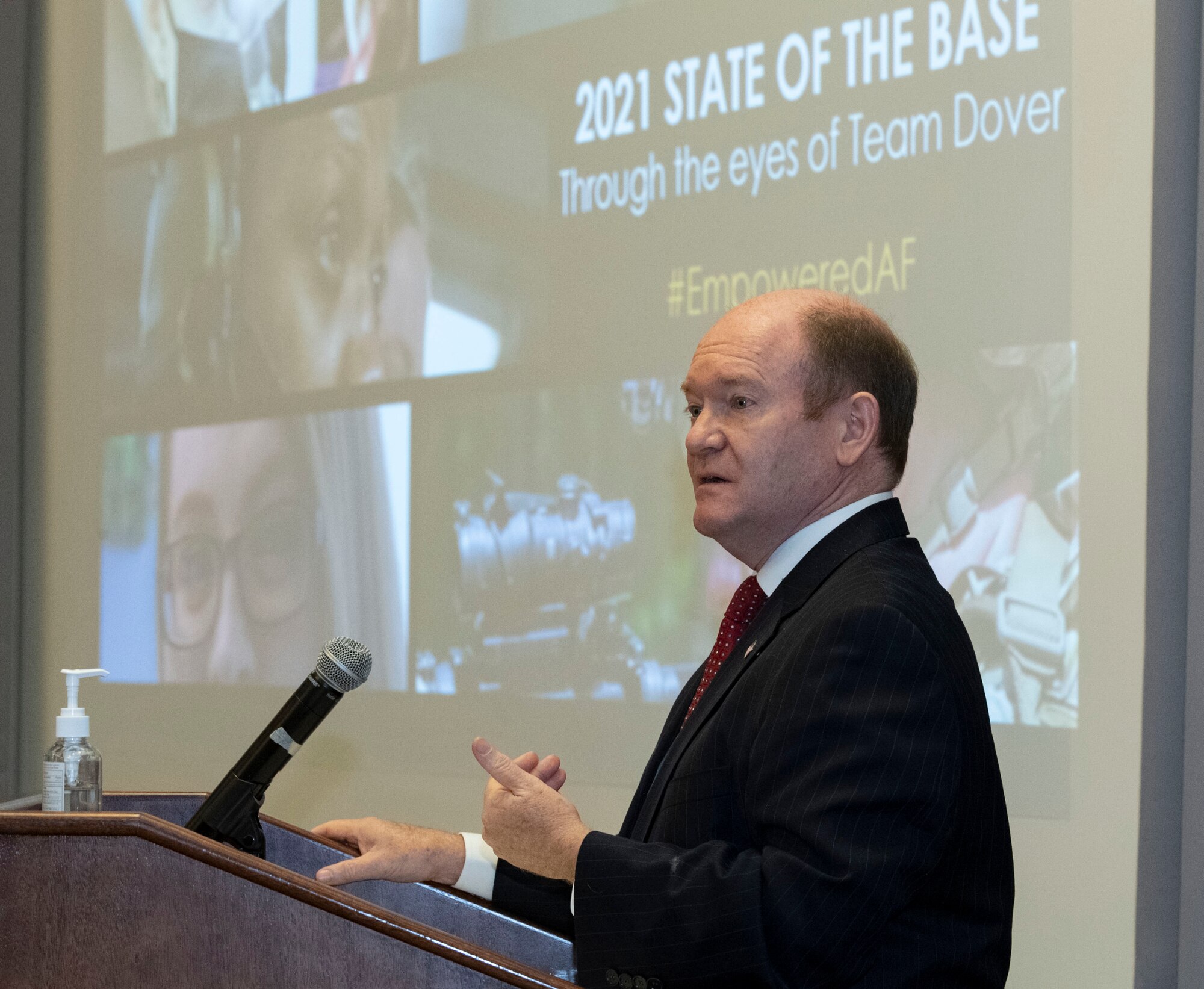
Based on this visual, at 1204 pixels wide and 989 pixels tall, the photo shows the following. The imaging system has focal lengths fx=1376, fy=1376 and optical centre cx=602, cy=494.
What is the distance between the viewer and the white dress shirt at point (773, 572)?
5.15 feet

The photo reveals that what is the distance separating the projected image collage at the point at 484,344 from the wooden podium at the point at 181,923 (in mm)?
1695

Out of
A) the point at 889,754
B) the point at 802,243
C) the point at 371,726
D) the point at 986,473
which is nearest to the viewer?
the point at 889,754

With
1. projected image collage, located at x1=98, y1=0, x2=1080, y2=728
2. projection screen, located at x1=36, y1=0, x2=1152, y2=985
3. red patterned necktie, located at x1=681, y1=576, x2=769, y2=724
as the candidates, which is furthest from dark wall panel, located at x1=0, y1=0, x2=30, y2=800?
red patterned necktie, located at x1=681, y1=576, x2=769, y2=724

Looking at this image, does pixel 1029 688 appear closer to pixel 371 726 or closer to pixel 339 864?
pixel 339 864

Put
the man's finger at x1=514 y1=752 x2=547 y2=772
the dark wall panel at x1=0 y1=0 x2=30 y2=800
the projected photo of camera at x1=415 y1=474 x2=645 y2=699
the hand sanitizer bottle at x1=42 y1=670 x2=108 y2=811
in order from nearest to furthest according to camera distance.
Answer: the hand sanitizer bottle at x1=42 y1=670 x2=108 y2=811, the man's finger at x1=514 y1=752 x2=547 y2=772, the projected photo of camera at x1=415 y1=474 x2=645 y2=699, the dark wall panel at x1=0 y1=0 x2=30 y2=800

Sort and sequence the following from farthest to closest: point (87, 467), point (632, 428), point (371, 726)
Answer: point (87, 467) → point (371, 726) → point (632, 428)

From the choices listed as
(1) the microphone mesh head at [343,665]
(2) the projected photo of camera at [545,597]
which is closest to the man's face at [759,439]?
(1) the microphone mesh head at [343,665]

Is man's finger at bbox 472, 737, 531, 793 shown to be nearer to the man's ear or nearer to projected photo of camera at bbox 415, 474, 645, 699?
the man's ear

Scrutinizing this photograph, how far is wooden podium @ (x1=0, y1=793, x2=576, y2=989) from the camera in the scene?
1.06 metres

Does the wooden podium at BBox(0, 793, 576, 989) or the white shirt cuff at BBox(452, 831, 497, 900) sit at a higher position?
the wooden podium at BBox(0, 793, 576, 989)

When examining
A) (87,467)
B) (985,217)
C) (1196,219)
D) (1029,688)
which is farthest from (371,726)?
(1196,219)

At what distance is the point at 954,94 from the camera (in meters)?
2.69

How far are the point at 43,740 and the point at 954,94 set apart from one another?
139 inches

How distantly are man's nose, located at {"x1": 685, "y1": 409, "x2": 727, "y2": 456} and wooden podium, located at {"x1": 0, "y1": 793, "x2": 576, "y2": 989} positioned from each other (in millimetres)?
740
